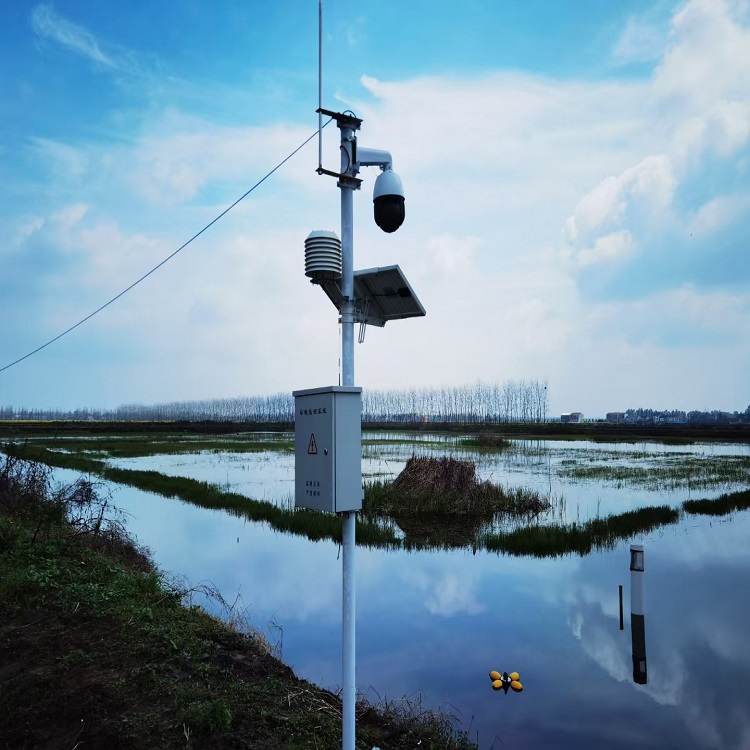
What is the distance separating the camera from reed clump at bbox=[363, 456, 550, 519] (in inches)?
690

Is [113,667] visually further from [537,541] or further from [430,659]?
[537,541]

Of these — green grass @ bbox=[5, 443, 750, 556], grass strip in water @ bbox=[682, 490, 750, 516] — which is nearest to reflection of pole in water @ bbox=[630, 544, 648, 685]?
green grass @ bbox=[5, 443, 750, 556]

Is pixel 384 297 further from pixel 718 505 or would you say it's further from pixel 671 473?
pixel 671 473

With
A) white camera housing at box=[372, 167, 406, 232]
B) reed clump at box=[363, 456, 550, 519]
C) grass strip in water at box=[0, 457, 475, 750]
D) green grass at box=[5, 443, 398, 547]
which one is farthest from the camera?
reed clump at box=[363, 456, 550, 519]

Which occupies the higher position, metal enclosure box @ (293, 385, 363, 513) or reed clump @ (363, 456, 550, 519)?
metal enclosure box @ (293, 385, 363, 513)

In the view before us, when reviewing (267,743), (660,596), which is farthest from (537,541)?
(267,743)

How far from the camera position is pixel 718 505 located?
59.5ft

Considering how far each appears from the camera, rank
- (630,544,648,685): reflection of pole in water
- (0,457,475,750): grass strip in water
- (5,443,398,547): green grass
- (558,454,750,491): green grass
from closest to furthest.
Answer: (0,457,475,750): grass strip in water
(630,544,648,685): reflection of pole in water
(5,443,398,547): green grass
(558,454,750,491): green grass

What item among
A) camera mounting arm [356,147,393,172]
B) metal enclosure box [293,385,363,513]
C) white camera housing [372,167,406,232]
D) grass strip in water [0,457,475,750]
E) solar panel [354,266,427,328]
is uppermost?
camera mounting arm [356,147,393,172]

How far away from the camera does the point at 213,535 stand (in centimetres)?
1466

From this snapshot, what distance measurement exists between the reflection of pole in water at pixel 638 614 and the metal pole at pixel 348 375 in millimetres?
4916

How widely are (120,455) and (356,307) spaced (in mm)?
37756

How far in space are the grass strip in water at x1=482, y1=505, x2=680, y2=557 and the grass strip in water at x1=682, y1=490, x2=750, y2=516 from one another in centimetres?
262

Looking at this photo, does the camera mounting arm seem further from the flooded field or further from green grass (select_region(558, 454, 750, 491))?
green grass (select_region(558, 454, 750, 491))
